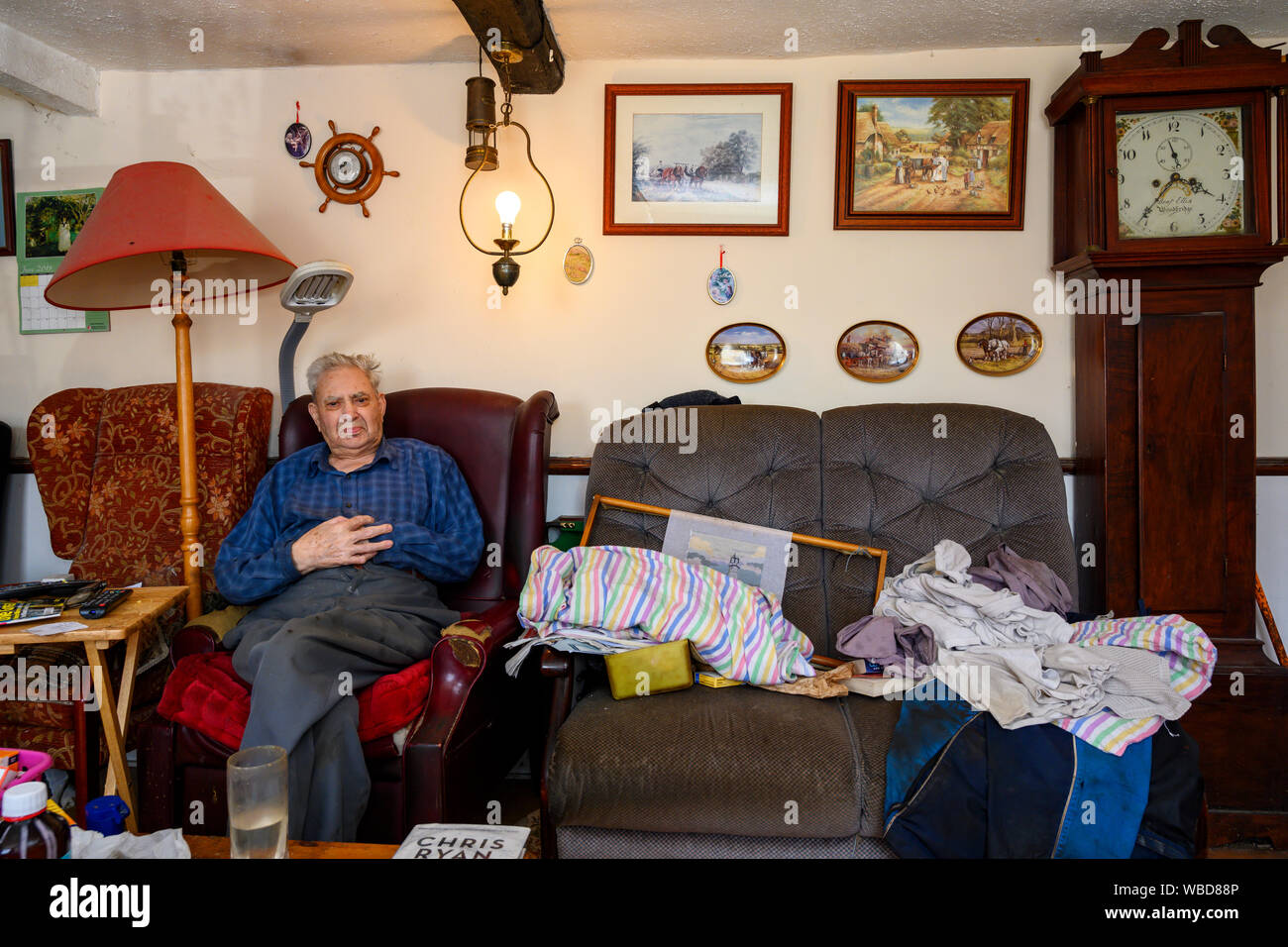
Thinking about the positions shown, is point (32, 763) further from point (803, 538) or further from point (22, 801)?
point (803, 538)

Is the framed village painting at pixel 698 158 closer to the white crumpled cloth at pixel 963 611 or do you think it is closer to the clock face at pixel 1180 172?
the clock face at pixel 1180 172

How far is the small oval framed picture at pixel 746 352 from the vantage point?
2713 mm

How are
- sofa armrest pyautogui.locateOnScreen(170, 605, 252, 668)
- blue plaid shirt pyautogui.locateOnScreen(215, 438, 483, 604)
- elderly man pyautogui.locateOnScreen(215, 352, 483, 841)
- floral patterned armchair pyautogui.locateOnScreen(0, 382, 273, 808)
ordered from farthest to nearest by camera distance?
floral patterned armchair pyautogui.locateOnScreen(0, 382, 273, 808) < blue plaid shirt pyautogui.locateOnScreen(215, 438, 483, 604) < sofa armrest pyautogui.locateOnScreen(170, 605, 252, 668) < elderly man pyautogui.locateOnScreen(215, 352, 483, 841)

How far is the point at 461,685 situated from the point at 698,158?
6.14 ft

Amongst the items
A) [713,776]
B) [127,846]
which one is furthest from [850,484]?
[127,846]

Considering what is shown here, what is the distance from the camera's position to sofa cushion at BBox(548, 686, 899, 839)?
61.4 inches

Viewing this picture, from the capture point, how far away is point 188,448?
2.28m

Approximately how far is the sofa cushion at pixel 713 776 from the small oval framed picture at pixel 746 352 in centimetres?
134

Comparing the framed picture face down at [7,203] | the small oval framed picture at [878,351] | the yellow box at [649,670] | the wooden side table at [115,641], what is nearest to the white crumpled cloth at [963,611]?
the yellow box at [649,670]

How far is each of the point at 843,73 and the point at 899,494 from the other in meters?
1.45

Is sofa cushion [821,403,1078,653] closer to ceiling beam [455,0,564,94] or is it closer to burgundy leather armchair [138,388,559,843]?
burgundy leather armchair [138,388,559,843]

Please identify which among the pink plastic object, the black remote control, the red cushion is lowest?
the red cushion

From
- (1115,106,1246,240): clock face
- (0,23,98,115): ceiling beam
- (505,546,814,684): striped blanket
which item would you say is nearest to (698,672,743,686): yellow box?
(505,546,814,684): striped blanket

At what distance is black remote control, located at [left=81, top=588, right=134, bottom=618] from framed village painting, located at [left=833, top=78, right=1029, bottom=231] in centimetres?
238
